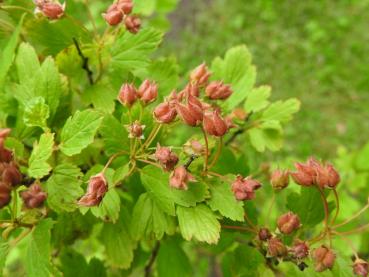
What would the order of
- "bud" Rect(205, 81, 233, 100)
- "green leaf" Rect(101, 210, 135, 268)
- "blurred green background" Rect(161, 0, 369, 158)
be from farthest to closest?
1. "blurred green background" Rect(161, 0, 369, 158)
2. "green leaf" Rect(101, 210, 135, 268)
3. "bud" Rect(205, 81, 233, 100)

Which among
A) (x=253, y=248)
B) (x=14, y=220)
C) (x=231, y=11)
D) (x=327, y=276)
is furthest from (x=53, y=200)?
(x=231, y=11)

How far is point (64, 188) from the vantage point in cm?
97

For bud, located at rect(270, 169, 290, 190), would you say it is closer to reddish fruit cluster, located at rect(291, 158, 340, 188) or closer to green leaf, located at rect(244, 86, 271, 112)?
reddish fruit cluster, located at rect(291, 158, 340, 188)

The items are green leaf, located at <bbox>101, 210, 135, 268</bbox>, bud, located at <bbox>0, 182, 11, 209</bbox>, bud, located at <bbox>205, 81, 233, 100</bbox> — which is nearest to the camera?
→ bud, located at <bbox>0, 182, 11, 209</bbox>

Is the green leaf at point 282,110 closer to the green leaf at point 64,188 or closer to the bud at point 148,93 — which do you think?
the bud at point 148,93

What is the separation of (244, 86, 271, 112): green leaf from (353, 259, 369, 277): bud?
1.64 ft

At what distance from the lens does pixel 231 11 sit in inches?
175

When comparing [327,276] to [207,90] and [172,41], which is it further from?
[172,41]

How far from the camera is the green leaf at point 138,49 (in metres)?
1.13

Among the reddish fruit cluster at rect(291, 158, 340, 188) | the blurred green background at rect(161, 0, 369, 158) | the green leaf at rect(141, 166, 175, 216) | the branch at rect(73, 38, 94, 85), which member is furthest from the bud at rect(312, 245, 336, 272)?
the blurred green background at rect(161, 0, 369, 158)

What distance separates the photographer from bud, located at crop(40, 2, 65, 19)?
1029 millimetres

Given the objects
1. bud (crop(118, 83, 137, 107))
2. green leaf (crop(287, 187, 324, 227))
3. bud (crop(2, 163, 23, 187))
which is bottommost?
green leaf (crop(287, 187, 324, 227))

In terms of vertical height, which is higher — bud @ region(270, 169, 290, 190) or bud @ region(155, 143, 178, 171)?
bud @ region(155, 143, 178, 171)

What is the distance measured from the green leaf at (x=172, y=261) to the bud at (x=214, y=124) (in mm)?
487
